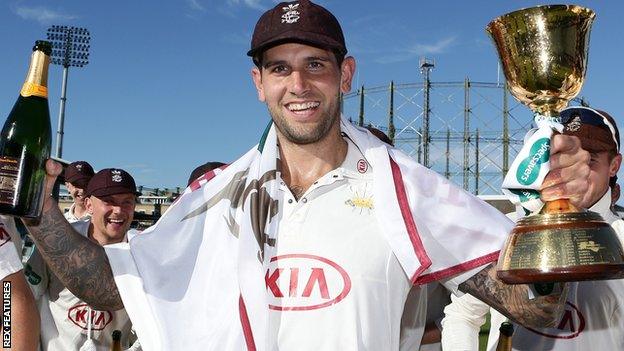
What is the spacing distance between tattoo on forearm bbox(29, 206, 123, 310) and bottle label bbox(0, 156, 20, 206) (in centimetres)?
15

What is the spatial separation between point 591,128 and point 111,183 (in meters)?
3.46

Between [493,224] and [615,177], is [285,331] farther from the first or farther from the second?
[615,177]

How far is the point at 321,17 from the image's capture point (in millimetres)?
3121

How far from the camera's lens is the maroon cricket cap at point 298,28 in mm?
3027

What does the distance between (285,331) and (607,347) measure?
1.49m

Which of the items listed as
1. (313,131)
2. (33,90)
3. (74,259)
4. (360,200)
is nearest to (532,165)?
(360,200)

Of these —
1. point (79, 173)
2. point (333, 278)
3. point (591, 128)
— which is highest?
A: point (79, 173)

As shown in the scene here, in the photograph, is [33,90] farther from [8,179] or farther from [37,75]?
[8,179]

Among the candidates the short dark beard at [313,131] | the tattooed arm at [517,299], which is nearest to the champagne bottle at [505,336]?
the tattooed arm at [517,299]

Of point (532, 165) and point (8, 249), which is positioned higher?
point (532, 165)

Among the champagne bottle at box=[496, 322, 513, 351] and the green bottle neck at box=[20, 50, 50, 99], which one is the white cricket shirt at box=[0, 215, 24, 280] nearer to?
the green bottle neck at box=[20, 50, 50, 99]

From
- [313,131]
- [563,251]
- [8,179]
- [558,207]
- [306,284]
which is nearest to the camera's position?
[563,251]

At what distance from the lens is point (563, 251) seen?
226 centimetres
